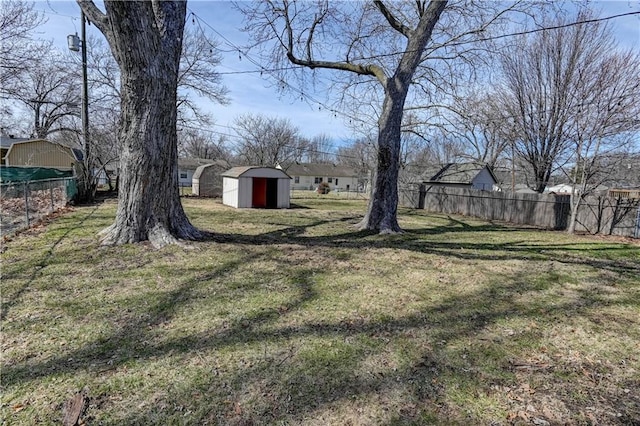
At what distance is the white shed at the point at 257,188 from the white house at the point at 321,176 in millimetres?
28755

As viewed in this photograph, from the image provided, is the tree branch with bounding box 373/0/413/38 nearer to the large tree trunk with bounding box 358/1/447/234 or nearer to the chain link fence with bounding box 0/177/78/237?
the large tree trunk with bounding box 358/1/447/234

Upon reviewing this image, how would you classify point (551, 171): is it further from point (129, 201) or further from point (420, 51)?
point (129, 201)

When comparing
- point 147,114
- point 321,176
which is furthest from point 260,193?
point 321,176

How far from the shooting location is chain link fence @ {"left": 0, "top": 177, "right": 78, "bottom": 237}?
284 inches

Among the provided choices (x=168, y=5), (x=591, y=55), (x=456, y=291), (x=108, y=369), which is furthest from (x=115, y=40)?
(x=591, y=55)

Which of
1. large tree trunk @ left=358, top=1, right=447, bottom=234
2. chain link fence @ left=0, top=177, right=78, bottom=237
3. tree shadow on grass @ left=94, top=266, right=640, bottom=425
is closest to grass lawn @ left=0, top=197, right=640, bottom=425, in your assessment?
tree shadow on grass @ left=94, top=266, right=640, bottom=425

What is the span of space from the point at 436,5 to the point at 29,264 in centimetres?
967

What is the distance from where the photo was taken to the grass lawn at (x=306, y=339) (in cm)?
218

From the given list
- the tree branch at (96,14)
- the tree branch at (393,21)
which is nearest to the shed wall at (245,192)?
the tree branch at (393,21)

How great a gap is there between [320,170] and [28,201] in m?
41.3

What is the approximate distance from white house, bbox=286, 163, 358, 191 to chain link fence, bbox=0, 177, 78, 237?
33574 millimetres

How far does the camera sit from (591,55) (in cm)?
1297

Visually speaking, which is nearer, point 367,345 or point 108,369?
point 108,369

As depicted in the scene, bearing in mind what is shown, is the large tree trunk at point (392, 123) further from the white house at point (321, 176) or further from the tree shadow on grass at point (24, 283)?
the white house at point (321, 176)
